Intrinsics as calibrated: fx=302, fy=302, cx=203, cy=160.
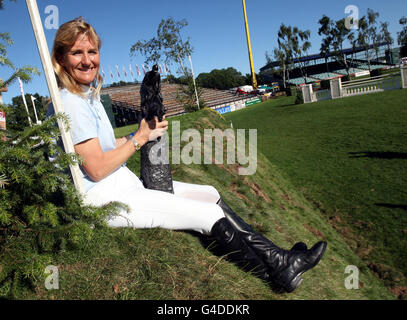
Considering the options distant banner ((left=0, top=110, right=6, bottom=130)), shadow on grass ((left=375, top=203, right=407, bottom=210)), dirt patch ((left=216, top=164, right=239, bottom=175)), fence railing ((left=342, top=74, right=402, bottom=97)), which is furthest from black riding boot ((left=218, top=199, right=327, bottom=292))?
fence railing ((left=342, top=74, right=402, bottom=97))

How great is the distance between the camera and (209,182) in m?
4.69

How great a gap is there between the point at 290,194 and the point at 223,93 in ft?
147

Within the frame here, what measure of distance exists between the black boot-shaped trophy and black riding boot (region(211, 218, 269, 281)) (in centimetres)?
56

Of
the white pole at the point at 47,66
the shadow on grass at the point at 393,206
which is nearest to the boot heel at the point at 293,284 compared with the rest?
the white pole at the point at 47,66

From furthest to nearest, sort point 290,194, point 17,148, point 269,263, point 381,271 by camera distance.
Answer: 1. point 290,194
2. point 381,271
3. point 269,263
4. point 17,148

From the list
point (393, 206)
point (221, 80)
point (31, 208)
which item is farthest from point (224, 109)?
point (221, 80)

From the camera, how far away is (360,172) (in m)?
6.75

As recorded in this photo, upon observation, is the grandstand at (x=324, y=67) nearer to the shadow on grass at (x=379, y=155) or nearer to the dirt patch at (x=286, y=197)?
the shadow on grass at (x=379, y=155)

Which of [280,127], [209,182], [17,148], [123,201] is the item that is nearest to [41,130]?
[17,148]

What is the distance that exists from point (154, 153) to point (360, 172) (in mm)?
5831

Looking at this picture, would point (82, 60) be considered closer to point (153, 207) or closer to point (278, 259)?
point (153, 207)

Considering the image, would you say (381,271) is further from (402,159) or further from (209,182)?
(402,159)

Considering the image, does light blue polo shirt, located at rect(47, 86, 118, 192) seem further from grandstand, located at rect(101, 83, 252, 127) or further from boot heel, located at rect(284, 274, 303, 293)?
Answer: grandstand, located at rect(101, 83, 252, 127)
